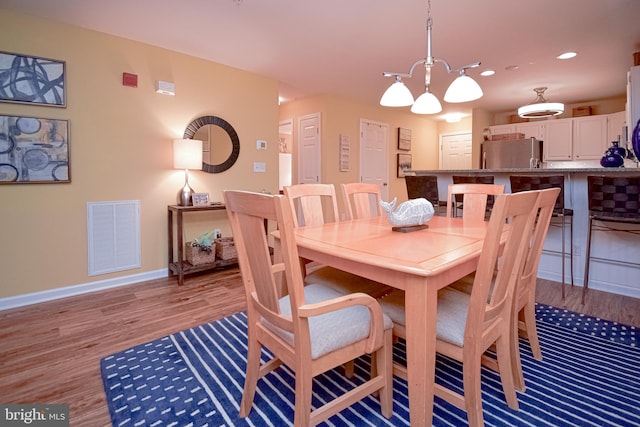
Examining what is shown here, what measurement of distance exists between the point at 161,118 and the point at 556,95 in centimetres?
569

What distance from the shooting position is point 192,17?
2.62 meters

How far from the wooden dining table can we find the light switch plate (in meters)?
2.52

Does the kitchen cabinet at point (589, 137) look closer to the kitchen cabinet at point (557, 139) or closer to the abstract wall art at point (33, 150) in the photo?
the kitchen cabinet at point (557, 139)

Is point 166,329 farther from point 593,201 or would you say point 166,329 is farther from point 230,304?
point 593,201

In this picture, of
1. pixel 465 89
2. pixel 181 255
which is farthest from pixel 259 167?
pixel 465 89

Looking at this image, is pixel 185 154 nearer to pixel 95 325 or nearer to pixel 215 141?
pixel 215 141

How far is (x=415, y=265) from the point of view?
112cm

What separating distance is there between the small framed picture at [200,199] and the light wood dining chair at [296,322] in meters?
2.28

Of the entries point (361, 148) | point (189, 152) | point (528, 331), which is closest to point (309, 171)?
point (361, 148)

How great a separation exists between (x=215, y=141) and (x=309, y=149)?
1912 millimetres

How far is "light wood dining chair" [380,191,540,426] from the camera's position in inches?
42.9

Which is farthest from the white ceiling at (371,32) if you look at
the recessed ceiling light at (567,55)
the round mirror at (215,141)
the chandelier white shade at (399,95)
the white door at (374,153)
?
the white door at (374,153)

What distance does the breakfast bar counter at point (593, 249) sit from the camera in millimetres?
2723

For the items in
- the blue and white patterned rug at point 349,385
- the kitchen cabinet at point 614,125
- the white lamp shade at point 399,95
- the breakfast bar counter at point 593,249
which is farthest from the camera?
the kitchen cabinet at point 614,125
